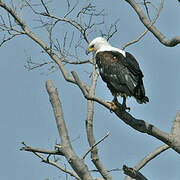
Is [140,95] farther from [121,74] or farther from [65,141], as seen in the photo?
[65,141]

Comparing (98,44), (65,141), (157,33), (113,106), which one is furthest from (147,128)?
(98,44)

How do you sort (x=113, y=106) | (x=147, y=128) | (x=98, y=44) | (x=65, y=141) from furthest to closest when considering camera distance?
(x=98, y=44)
(x=113, y=106)
(x=65, y=141)
(x=147, y=128)

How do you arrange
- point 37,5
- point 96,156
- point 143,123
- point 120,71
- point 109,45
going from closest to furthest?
1. point 143,123
2. point 120,71
3. point 96,156
4. point 109,45
5. point 37,5

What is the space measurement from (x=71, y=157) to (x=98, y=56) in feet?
7.57

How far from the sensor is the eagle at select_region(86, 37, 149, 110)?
271 inches

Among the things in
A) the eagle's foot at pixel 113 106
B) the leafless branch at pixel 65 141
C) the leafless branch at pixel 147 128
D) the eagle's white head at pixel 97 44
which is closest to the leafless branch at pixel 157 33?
the leafless branch at pixel 147 128

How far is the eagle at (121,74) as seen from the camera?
22.6 feet

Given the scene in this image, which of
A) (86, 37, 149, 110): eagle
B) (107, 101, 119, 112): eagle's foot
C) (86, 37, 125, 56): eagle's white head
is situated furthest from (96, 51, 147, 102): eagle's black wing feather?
(86, 37, 125, 56): eagle's white head

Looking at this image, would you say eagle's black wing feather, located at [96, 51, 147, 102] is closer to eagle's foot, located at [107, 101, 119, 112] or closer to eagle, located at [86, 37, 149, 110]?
eagle, located at [86, 37, 149, 110]

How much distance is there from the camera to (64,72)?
7.55 m

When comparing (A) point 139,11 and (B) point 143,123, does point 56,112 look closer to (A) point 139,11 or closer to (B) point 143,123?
(B) point 143,123

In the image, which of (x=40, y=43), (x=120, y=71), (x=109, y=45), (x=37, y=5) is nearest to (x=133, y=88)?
(x=120, y=71)

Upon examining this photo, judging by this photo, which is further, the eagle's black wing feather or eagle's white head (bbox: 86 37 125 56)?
eagle's white head (bbox: 86 37 125 56)

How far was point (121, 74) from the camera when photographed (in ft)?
23.5
